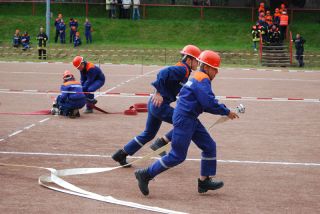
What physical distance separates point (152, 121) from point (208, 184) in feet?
5.98

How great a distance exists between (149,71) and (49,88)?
925 cm

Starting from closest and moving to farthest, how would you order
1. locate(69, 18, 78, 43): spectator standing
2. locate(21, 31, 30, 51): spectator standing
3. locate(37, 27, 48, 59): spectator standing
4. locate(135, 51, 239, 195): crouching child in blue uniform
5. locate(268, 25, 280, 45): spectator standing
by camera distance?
1. locate(135, 51, 239, 195): crouching child in blue uniform
2. locate(37, 27, 48, 59): spectator standing
3. locate(268, 25, 280, 45): spectator standing
4. locate(21, 31, 30, 51): spectator standing
5. locate(69, 18, 78, 43): spectator standing

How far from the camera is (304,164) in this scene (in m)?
11.4

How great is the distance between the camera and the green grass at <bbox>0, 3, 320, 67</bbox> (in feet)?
145

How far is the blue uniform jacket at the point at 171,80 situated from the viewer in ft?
33.8

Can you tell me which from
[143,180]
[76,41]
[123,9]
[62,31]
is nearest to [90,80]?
[143,180]

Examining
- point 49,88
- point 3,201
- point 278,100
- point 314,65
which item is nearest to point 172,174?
point 3,201

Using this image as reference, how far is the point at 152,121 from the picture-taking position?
1072cm

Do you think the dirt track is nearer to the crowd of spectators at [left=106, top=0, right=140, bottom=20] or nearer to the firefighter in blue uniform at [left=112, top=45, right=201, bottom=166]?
the firefighter in blue uniform at [left=112, top=45, right=201, bottom=166]

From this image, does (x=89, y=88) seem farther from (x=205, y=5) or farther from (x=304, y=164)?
(x=205, y=5)

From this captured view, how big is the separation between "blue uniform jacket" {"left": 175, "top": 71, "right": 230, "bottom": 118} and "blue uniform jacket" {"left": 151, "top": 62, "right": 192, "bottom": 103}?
1.17 m

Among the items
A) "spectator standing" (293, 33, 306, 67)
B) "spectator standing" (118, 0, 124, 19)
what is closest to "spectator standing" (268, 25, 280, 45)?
"spectator standing" (293, 33, 306, 67)

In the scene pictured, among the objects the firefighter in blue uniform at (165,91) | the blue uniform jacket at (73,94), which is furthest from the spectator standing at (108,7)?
the firefighter in blue uniform at (165,91)

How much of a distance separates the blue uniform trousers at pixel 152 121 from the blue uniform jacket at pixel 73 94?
539cm
